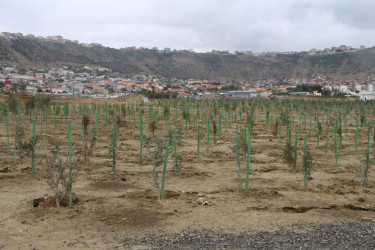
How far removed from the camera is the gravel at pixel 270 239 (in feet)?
15.9

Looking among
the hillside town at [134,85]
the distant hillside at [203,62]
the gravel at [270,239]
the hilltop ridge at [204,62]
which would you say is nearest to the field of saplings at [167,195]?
the gravel at [270,239]

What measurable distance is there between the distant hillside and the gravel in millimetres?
131788

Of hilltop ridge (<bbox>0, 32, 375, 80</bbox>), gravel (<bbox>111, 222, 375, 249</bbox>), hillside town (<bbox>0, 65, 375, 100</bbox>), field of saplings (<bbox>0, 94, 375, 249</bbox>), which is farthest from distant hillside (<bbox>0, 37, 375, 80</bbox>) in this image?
gravel (<bbox>111, 222, 375, 249</bbox>)

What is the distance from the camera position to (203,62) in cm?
16775

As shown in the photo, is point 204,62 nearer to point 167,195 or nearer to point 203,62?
point 203,62

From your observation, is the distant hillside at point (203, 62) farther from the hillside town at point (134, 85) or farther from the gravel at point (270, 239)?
the gravel at point (270, 239)

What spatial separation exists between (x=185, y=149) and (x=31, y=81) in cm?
8875

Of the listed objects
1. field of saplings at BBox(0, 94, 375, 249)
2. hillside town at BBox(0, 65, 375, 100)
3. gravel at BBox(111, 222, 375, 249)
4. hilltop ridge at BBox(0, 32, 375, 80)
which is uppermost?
hilltop ridge at BBox(0, 32, 375, 80)

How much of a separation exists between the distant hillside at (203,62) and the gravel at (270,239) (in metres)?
132

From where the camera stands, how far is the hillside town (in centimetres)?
8238

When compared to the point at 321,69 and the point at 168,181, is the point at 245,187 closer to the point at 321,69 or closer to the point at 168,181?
the point at 168,181

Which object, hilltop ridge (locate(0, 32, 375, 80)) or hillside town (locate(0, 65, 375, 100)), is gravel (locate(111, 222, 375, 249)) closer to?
hillside town (locate(0, 65, 375, 100))

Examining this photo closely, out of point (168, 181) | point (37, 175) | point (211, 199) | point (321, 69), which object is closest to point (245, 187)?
point (211, 199)

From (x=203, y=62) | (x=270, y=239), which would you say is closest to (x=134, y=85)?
(x=203, y=62)
